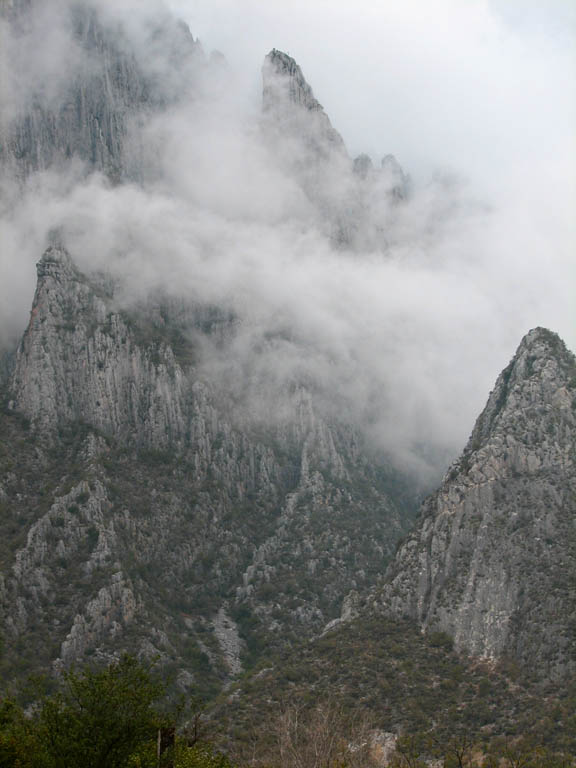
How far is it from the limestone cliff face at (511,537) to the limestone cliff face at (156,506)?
4269 centimetres

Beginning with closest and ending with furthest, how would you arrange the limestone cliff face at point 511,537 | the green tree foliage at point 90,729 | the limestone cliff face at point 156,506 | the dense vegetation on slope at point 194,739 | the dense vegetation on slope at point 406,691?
the green tree foliage at point 90,729 → the dense vegetation on slope at point 194,739 → the dense vegetation on slope at point 406,691 → the limestone cliff face at point 511,537 → the limestone cliff face at point 156,506

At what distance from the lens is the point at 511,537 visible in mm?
110438

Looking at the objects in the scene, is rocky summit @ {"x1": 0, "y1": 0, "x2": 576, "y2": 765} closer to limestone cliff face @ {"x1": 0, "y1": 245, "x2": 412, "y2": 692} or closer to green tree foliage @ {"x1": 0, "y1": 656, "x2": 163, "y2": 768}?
limestone cliff face @ {"x1": 0, "y1": 245, "x2": 412, "y2": 692}

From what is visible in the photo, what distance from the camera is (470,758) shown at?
259 ft

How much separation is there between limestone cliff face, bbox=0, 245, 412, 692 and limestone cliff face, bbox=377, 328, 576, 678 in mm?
42695

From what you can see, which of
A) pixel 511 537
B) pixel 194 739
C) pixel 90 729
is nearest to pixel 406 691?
pixel 511 537

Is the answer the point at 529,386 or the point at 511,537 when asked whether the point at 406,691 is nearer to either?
the point at 511,537

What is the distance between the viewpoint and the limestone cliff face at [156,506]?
135250 millimetres

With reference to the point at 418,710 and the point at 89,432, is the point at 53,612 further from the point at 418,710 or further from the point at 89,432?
the point at 418,710

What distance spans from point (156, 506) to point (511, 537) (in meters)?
77.1

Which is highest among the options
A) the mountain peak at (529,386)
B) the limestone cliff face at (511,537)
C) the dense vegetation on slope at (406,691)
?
the mountain peak at (529,386)

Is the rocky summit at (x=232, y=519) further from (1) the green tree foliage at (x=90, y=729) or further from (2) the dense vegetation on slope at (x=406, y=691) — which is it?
(1) the green tree foliage at (x=90, y=729)

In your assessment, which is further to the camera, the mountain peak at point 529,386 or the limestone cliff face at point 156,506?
the limestone cliff face at point 156,506

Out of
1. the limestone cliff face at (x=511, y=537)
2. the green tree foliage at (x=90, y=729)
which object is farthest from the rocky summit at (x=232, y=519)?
the green tree foliage at (x=90, y=729)
